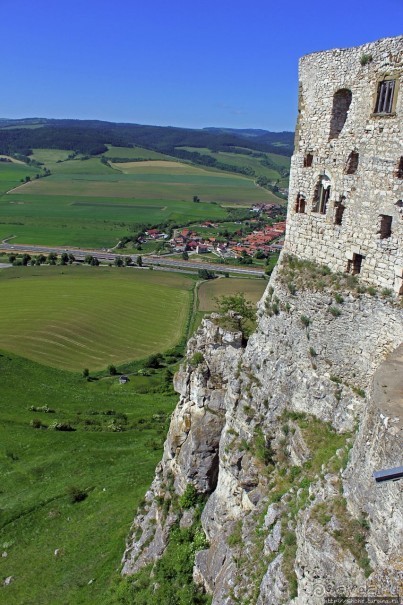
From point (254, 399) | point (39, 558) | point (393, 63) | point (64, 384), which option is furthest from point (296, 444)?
point (64, 384)

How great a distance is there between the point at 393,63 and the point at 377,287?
6.59m

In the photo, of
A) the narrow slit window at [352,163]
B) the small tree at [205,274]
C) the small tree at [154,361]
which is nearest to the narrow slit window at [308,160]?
the narrow slit window at [352,163]

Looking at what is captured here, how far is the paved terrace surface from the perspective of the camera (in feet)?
40.7

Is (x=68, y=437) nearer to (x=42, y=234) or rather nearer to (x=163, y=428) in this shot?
(x=163, y=428)

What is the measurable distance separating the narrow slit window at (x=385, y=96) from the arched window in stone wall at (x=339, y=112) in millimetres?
1585

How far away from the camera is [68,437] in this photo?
174 ft

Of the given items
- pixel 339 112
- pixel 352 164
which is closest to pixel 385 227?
pixel 352 164

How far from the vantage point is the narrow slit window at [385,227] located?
16016 millimetres

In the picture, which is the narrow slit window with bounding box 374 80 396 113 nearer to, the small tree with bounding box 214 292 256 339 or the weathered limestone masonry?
the weathered limestone masonry

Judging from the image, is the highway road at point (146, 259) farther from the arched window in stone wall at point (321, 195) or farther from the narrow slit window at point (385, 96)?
the narrow slit window at point (385, 96)

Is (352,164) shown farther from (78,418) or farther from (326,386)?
(78,418)

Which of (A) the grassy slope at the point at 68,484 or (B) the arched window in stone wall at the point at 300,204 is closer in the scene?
(B) the arched window in stone wall at the point at 300,204

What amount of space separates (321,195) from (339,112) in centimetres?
278

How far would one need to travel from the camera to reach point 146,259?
161 m
